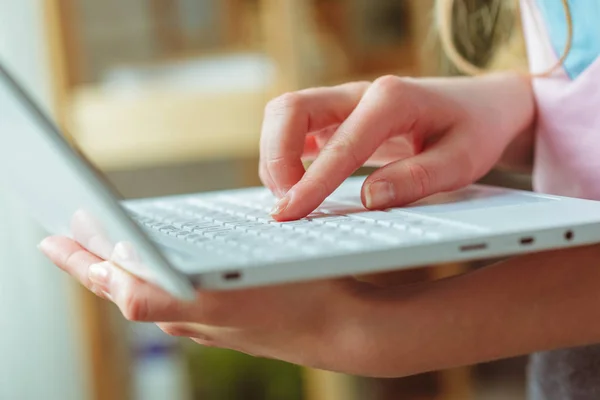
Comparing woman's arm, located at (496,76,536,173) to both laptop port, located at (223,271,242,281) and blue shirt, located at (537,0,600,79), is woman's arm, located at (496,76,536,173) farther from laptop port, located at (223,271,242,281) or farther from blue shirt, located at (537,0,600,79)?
laptop port, located at (223,271,242,281)

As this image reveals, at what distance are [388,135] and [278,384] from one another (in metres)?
1.05

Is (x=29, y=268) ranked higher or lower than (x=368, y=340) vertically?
higher

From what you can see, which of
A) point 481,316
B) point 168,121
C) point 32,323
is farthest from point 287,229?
point 32,323

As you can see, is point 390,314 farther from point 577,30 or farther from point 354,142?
point 577,30

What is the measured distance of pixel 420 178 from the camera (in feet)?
1.68

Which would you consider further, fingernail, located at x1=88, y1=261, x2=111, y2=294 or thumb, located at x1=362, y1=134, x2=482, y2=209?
thumb, located at x1=362, y1=134, x2=482, y2=209

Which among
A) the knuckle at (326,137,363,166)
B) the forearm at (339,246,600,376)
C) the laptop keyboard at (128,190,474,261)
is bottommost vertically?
the forearm at (339,246,600,376)

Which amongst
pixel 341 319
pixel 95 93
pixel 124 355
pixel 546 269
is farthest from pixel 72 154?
pixel 124 355

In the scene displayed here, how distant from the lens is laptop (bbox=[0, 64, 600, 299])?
1.03 ft

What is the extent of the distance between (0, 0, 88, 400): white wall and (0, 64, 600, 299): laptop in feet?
3.15

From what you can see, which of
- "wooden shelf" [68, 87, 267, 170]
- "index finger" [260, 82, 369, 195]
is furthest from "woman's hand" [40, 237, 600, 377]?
"wooden shelf" [68, 87, 267, 170]

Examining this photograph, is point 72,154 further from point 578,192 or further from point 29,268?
point 29,268

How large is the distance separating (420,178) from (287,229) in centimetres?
12

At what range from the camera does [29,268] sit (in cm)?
143
